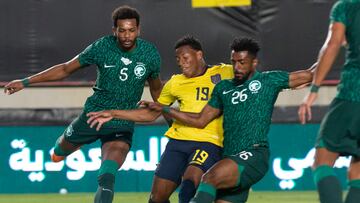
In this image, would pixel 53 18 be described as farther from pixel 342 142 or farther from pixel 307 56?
pixel 342 142

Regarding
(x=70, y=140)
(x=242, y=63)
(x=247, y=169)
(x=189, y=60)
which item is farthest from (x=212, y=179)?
(x=70, y=140)

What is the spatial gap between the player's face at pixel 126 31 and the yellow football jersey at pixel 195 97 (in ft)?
1.75

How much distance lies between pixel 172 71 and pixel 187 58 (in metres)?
5.52

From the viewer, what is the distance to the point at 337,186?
26.0 ft

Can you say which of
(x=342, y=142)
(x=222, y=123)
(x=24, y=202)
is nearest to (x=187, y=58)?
(x=222, y=123)

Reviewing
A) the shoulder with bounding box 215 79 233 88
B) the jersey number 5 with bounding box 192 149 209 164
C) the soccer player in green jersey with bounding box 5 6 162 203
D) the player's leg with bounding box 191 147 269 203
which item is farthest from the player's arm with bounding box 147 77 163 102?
the player's leg with bounding box 191 147 269 203

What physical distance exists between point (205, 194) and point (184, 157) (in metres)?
1.34

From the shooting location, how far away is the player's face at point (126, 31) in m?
10.3

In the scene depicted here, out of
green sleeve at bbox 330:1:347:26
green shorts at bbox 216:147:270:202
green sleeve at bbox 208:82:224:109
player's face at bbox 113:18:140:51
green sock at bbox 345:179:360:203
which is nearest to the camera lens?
green sleeve at bbox 330:1:347:26

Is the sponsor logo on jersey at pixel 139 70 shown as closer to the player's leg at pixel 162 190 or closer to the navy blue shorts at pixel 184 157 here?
the navy blue shorts at pixel 184 157

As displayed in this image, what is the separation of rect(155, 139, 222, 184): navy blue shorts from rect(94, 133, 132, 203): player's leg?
39 cm

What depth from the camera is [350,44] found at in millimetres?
7996

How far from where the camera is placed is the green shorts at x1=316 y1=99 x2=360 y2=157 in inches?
310

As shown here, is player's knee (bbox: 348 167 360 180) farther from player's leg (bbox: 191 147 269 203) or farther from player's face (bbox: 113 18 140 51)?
player's face (bbox: 113 18 140 51)
